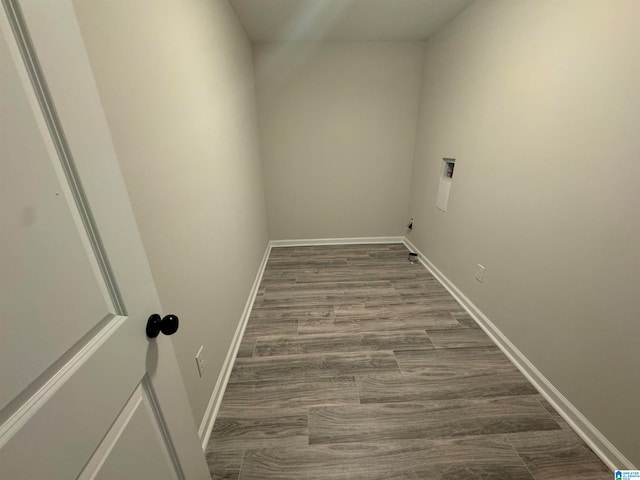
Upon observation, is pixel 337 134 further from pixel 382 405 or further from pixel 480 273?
pixel 382 405

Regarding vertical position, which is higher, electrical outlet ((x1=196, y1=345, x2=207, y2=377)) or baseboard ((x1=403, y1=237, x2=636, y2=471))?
electrical outlet ((x1=196, y1=345, x2=207, y2=377))

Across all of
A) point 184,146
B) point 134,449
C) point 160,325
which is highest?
point 184,146

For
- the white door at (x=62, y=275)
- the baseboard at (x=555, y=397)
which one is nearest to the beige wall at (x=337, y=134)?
the baseboard at (x=555, y=397)

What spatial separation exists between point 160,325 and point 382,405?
128 cm

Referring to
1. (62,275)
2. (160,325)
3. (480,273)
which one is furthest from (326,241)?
(62,275)

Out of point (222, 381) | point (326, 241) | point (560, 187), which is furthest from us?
point (326, 241)

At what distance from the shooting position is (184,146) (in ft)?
3.80

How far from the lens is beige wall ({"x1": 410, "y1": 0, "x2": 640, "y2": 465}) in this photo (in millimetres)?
1069

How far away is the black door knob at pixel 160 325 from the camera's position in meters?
0.61

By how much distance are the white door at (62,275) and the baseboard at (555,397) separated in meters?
1.84

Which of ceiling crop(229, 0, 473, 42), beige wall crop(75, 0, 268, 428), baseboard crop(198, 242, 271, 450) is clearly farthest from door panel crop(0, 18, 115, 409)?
ceiling crop(229, 0, 473, 42)

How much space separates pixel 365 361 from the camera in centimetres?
167

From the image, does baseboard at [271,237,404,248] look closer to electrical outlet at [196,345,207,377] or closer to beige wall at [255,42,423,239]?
beige wall at [255,42,423,239]

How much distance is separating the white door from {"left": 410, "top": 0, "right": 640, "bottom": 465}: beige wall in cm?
179
